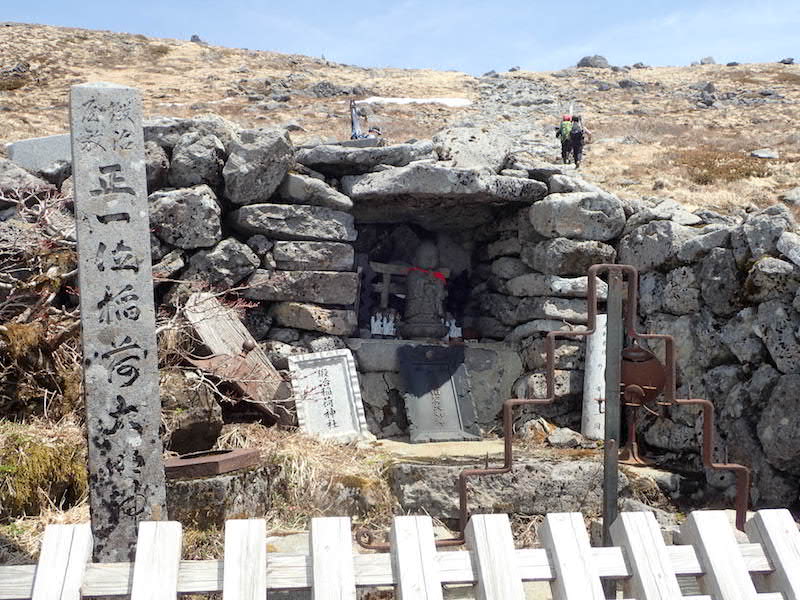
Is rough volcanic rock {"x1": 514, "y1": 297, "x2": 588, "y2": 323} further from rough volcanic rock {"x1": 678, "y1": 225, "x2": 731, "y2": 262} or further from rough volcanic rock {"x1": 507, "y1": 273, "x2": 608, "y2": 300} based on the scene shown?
rough volcanic rock {"x1": 678, "y1": 225, "x2": 731, "y2": 262}


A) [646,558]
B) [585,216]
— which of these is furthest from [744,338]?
[646,558]

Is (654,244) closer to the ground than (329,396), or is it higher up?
higher up

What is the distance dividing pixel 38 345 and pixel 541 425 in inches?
179

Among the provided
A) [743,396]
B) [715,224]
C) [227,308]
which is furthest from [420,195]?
[743,396]

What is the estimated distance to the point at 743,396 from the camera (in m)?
6.56

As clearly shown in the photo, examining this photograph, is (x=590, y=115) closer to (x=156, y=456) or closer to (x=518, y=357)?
(x=518, y=357)

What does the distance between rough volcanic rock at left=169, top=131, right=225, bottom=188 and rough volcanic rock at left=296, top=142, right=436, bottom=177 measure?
2.98ft

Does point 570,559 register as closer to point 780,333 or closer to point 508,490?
point 508,490

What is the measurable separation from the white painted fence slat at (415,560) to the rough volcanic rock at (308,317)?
5.86 meters

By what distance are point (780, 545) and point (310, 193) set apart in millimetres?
6537

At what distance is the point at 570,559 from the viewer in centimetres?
243

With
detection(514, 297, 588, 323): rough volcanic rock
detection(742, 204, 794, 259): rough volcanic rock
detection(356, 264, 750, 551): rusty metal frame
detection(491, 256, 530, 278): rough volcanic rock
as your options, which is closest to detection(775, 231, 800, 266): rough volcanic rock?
detection(742, 204, 794, 259): rough volcanic rock

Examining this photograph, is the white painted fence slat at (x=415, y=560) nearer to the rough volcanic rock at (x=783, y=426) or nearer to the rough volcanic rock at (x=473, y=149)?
the rough volcanic rock at (x=783, y=426)

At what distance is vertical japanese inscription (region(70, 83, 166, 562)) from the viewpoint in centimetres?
439
